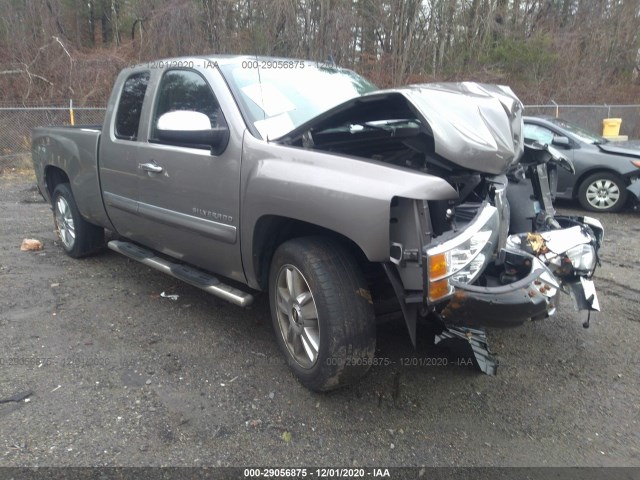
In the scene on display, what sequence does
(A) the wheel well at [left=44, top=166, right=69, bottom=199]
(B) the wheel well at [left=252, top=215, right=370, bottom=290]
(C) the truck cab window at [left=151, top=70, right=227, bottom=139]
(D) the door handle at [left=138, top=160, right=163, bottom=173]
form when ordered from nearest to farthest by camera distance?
1. (B) the wheel well at [left=252, top=215, right=370, bottom=290]
2. (C) the truck cab window at [left=151, top=70, right=227, bottom=139]
3. (D) the door handle at [left=138, top=160, right=163, bottom=173]
4. (A) the wheel well at [left=44, top=166, right=69, bottom=199]

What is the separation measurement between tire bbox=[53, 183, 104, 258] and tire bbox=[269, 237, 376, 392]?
10.1ft

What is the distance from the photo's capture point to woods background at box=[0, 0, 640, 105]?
50.2 ft

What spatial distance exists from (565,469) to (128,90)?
4.14 metres

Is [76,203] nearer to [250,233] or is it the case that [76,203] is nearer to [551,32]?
[250,233]

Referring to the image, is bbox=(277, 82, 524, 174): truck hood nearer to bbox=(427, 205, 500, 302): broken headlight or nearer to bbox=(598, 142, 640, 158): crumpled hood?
bbox=(427, 205, 500, 302): broken headlight

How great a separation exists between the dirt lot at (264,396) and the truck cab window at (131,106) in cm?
140

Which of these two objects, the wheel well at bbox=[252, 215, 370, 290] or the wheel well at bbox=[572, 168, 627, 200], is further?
the wheel well at bbox=[572, 168, 627, 200]

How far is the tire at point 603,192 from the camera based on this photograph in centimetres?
789

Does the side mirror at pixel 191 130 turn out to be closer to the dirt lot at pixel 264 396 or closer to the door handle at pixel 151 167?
the door handle at pixel 151 167

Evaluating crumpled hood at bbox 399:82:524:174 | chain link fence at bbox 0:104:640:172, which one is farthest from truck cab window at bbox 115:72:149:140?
chain link fence at bbox 0:104:640:172

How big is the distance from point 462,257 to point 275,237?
3.96 ft

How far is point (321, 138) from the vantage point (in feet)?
10.5

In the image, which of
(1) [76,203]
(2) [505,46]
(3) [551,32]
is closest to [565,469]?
(1) [76,203]

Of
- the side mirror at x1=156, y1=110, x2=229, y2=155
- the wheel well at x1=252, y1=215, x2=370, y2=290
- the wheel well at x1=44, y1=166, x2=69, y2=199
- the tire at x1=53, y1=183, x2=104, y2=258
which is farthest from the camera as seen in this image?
the wheel well at x1=44, y1=166, x2=69, y2=199
